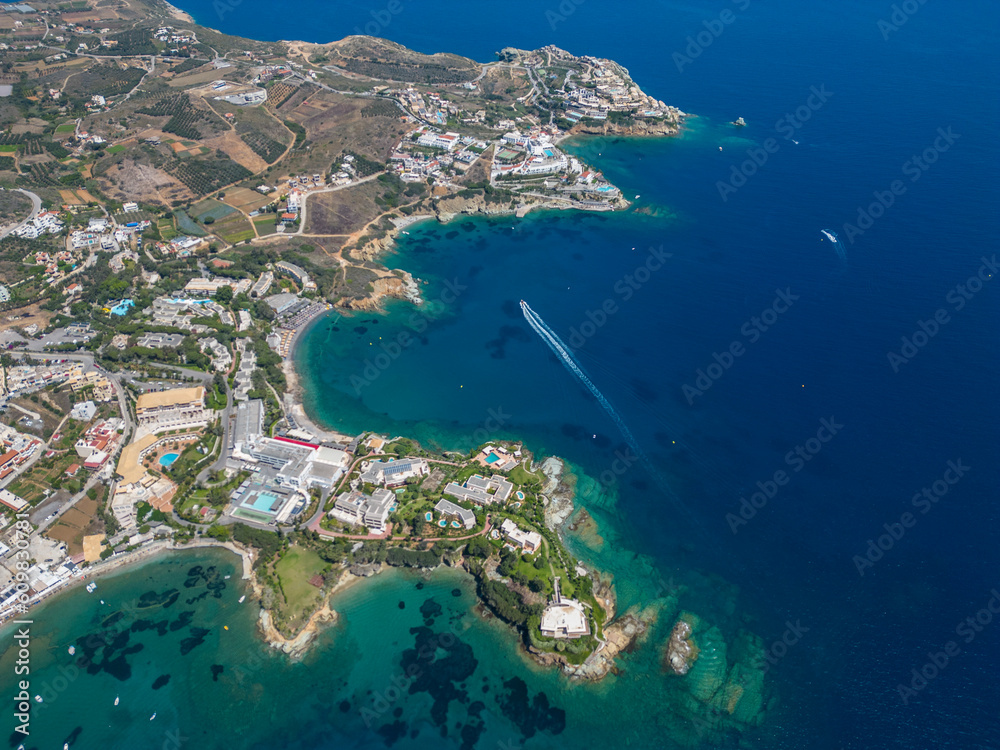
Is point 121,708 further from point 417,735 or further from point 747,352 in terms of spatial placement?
point 747,352

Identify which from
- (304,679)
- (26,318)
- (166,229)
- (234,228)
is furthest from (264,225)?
(304,679)

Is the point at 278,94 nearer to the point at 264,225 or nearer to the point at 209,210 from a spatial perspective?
the point at 209,210

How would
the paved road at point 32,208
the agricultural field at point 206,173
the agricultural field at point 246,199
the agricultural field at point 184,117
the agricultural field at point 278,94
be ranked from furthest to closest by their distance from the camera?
1. the agricultural field at point 278,94
2. the agricultural field at point 184,117
3. the agricultural field at point 206,173
4. the agricultural field at point 246,199
5. the paved road at point 32,208

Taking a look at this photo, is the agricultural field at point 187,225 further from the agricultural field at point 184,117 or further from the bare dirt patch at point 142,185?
the agricultural field at point 184,117

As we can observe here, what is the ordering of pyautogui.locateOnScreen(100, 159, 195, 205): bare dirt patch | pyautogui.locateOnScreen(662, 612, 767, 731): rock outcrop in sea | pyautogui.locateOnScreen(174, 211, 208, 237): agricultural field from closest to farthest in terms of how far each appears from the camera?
1. pyautogui.locateOnScreen(662, 612, 767, 731): rock outcrop in sea
2. pyautogui.locateOnScreen(174, 211, 208, 237): agricultural field
3. pyautogui.locateOnScreen(100, 159, 195, 205): bare dirt patch

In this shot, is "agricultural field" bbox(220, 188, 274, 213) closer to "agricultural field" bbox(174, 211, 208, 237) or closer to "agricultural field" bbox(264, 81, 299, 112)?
"agricultural field" bbox(174, 211, 208, 237)

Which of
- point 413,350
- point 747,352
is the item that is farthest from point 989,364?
point 413,350

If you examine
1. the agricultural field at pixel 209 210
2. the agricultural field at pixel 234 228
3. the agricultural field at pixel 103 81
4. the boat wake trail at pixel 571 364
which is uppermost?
the boat wake trail at pixel 571 364

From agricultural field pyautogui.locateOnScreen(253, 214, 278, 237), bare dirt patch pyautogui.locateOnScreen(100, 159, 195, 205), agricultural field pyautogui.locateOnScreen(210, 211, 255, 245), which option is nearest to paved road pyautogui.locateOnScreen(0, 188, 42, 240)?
bare dirt patch pyautogui.locateOnScreen(100, 159, 195, 205)

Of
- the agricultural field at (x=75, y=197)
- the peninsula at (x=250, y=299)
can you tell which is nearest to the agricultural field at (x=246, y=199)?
the peninsula at (x=250, y=299)
